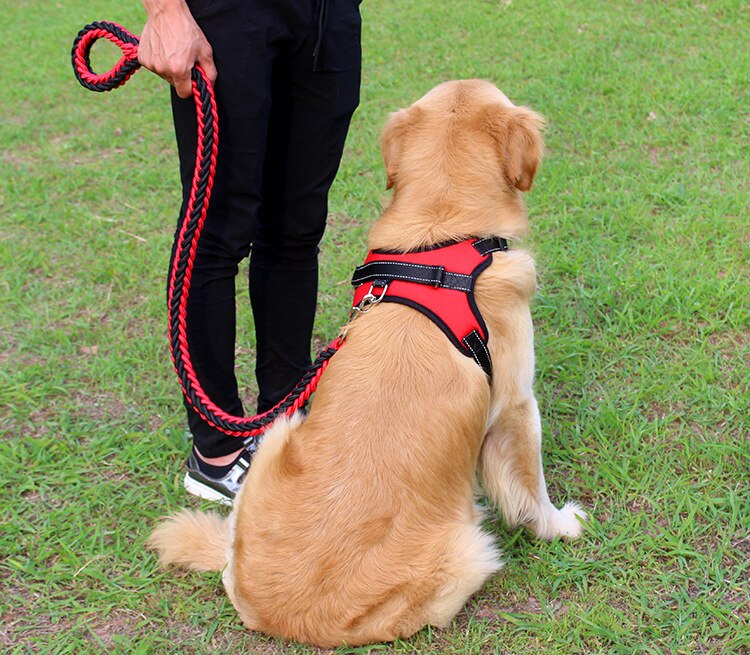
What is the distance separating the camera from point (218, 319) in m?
2.63

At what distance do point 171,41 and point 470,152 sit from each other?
949mm

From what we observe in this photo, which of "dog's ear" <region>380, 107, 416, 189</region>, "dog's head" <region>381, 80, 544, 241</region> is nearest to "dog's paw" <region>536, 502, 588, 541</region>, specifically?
"dog's head" <region>381, 80, 544, 241</region>

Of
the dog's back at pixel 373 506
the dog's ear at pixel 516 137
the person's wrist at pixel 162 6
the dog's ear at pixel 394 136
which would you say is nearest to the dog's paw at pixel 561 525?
the dog's back at pixel 373 506

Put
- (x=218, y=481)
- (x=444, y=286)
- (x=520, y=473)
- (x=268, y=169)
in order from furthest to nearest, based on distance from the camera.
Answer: (x=218, y=481)
(x=268, y=169)
(x=520, y=473)
(x=444, y=286)

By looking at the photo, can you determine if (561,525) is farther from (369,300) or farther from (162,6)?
(162,6)

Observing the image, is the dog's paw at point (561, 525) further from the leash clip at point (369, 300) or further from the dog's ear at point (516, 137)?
the dog's ear at point (516, 137)

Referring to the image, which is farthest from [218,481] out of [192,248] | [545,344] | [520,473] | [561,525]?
[545,344]

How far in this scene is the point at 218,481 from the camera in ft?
9.60

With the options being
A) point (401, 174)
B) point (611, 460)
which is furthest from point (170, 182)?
point (611, 460)

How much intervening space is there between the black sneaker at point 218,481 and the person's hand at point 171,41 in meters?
1.43

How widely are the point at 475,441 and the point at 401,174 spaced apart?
89 centimetres

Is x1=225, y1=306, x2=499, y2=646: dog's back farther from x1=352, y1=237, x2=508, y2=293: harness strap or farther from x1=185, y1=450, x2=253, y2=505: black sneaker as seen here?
x1=185, y1=450, x2=253, y2=505: black sneaker

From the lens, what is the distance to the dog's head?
243 cm

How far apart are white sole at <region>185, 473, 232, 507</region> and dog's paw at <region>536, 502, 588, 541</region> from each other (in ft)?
3.82
